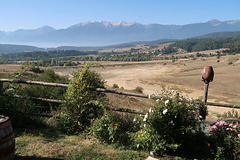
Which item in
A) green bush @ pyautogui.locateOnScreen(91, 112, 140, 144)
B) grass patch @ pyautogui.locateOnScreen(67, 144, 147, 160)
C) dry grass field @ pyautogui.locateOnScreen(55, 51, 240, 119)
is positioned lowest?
A: dry grass field @ pyautogui.locateOnScreen(55, 51, 240, 119)

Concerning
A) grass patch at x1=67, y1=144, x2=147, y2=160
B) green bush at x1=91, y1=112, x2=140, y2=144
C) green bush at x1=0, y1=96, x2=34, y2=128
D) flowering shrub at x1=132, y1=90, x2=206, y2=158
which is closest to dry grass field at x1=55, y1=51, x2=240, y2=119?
green bush at x1=91, y1=112, x2=140, y2=144

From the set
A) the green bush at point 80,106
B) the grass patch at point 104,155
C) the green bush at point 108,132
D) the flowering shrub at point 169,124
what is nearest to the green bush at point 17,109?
the green bush at point 80,106

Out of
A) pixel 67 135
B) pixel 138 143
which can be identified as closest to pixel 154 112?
pixel 138 143

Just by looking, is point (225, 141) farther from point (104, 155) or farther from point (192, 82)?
point (192, 82)

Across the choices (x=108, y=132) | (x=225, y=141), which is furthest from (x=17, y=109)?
(x=225, y=141)

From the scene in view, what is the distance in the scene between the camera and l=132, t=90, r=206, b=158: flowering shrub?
387 centimetres

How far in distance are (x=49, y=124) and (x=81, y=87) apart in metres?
1.73

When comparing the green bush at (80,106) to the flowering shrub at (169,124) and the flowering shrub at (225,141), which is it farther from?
the flowering shrub at (225,141)

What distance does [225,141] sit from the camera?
3740 millimetres

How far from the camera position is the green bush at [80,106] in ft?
16.5

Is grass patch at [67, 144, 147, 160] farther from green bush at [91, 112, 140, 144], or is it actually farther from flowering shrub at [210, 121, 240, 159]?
flowering shrub at [210, 121, 240, 159]

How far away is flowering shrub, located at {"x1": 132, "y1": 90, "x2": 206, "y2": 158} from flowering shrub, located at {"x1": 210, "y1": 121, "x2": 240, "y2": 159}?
314mm

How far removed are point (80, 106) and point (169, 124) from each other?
7.45ft

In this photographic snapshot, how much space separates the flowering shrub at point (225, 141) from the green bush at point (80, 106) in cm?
261
